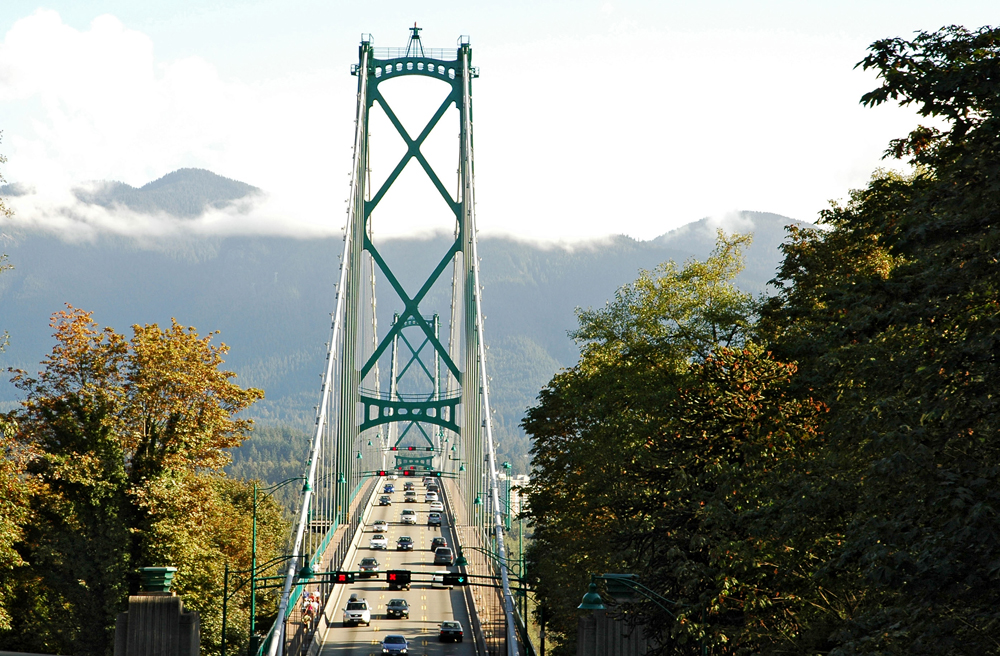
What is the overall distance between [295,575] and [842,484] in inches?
832

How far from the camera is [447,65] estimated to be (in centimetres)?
6356

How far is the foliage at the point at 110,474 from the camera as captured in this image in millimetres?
35969

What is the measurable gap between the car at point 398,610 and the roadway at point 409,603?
0.34 meters

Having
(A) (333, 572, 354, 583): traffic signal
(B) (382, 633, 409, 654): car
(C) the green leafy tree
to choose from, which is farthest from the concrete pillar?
(B) (382, 633, 409, 654): car

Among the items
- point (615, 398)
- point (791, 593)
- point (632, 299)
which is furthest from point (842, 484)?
point (632, 299)

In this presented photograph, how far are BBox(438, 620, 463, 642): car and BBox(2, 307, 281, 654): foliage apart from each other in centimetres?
1130

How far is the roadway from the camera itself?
148 ft

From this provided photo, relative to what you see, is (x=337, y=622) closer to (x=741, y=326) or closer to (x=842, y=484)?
(x=741, y=326)

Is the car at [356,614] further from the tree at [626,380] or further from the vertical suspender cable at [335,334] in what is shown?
the tree at [626,380]

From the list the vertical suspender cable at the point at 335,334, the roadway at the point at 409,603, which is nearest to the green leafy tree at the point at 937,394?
the roadway at the point at 409,603

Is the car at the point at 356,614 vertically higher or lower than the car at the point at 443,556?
lower

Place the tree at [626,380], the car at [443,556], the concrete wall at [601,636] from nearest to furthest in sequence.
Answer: the concrete wall at [601,636] → the tree at [626,380] → the car at [443,556]

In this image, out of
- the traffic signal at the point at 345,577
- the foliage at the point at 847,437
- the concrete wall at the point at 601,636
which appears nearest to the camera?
the foliage at the point at 847,437

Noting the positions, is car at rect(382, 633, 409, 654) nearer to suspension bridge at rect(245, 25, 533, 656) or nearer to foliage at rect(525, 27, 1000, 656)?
suspension bridge at rect(245, 25, 533, 656)
